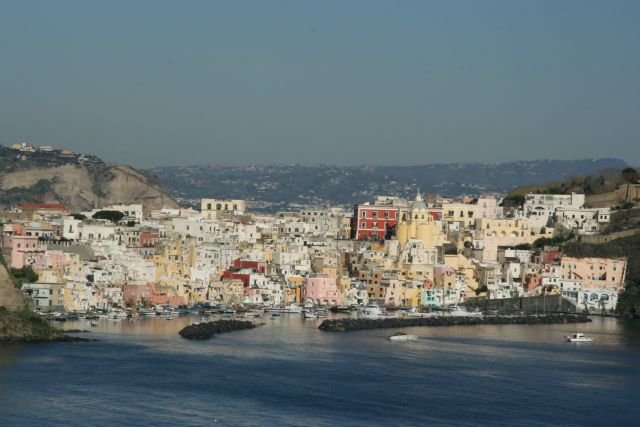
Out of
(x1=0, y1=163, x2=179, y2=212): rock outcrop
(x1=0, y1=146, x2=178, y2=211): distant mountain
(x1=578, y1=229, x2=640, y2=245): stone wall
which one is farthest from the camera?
(x1=0, y1=146, x2=178, y2=211): distant mountain

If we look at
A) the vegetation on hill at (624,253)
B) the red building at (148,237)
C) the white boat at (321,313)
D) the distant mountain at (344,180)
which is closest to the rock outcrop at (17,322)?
the white boat at (321,313)

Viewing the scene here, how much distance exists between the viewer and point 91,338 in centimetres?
4212

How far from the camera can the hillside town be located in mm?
52031

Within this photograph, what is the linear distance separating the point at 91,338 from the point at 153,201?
56.1 metres

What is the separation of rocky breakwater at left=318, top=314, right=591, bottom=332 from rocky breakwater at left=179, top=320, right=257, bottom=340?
2.27 metres

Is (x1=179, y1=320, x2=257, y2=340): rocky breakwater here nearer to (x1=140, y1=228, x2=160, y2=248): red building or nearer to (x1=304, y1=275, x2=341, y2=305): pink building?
(x1=304, y1=275, x2=341, y2=305): pink building

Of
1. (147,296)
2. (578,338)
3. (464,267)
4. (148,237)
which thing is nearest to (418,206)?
(464,267)

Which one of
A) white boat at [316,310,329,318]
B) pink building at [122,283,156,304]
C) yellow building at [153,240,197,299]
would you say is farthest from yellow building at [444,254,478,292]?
pink building at [122,283,156,304]

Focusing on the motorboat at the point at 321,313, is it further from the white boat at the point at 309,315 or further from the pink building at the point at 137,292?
the pink building at the point at 137,292

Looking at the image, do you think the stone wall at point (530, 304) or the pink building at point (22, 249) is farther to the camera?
the stone wall at point (530, 304)

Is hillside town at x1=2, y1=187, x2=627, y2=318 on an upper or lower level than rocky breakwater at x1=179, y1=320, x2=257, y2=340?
upper

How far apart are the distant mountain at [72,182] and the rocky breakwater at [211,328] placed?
47.6 meters

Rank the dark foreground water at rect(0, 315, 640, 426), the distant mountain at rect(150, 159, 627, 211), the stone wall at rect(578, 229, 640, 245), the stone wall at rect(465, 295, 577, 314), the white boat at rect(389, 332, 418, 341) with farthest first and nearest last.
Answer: the distant mountain at rect(150, 159, 627, 211)
the stone wall at rect(578, 229, 640, 245)
the stone wall at rect(465, 295, 577, 314)
the white boat at rect(389, 332, 418, 341)
the dark foreground water at rect(0, 315, 640, 426)

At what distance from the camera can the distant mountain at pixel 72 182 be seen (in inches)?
3770
